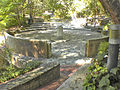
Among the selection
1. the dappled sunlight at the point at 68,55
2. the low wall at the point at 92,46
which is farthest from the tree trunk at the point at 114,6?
the dappled sunlight at the point at 68,55

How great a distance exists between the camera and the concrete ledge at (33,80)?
3.99 m

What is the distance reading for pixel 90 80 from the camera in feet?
11.3

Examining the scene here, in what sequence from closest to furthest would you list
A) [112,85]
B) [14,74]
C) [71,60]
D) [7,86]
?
1. [112,85]
2. [7,86]
3. [14,74]
4. [71,60]

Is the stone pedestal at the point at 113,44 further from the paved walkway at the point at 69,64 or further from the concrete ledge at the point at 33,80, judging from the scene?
the concrete ledge at the point at 33,80

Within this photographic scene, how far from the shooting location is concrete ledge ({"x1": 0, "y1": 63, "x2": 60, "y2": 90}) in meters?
3.99

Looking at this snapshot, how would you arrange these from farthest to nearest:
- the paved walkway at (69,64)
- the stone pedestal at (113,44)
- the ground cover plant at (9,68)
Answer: the ground cover plant at (9,68), the paved walkway at (69,64), the stone pedestal at (113,44)

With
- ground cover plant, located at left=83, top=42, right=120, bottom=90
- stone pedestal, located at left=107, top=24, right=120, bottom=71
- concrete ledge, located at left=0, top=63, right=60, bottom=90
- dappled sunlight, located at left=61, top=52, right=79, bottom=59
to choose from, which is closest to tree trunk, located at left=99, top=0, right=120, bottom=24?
stone pedestal, located at left=107, top=24, right=120, bottom=71

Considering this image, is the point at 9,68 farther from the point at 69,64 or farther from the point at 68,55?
the point at 68,55

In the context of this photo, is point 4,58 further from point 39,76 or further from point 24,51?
point 39,76

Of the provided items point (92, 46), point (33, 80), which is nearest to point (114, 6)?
point (33, 80)

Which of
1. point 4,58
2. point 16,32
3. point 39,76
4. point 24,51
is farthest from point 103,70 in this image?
point 16,32

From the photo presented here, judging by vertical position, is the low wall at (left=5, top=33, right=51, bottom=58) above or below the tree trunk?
below

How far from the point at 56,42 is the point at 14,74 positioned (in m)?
7.39

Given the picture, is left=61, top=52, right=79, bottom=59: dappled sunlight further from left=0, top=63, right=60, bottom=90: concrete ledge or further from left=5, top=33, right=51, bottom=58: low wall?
left=0, top=63, right=60, bottom=90: concrete ledge
